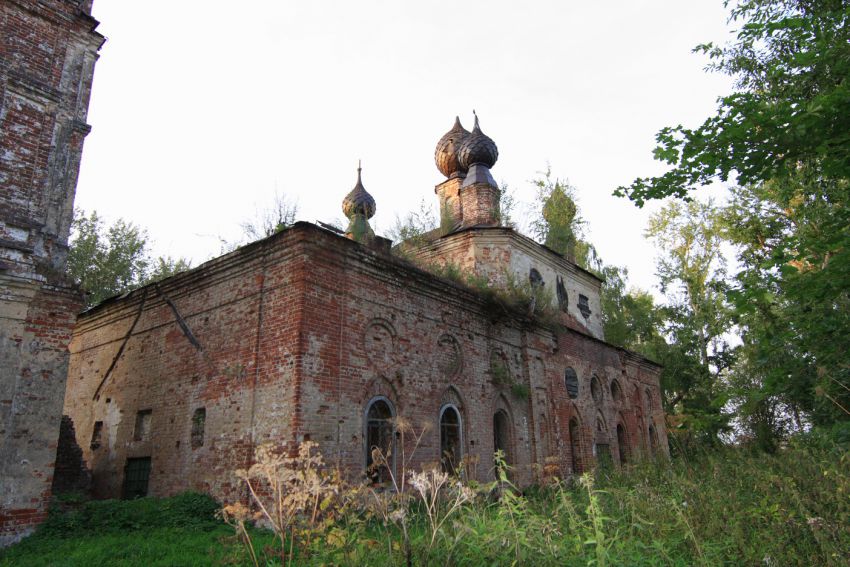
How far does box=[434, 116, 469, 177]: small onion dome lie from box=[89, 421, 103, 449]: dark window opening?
42.5ft

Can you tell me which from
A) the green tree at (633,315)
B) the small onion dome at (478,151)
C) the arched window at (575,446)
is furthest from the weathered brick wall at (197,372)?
the green tree at (633,315)

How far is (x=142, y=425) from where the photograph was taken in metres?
11.8

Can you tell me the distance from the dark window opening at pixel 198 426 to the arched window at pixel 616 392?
45.0 ft

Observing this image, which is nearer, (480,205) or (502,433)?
(502,433)

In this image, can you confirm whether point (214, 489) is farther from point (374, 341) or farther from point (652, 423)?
point (652, 423)

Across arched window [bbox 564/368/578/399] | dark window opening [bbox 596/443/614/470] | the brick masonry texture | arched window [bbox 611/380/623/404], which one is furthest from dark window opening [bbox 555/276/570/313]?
dark window opening [bbox 596/443/614/470]

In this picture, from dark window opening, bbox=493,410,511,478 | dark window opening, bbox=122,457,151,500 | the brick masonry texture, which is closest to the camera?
the brick masonry texture

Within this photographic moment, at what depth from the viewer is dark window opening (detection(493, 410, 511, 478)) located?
13430 millimetres

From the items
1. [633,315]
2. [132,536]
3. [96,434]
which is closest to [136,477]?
[96,434]

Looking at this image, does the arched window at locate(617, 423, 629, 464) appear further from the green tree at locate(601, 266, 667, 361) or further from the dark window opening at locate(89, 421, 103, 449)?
the dark window opening at locate(89, 421, 103, 449)

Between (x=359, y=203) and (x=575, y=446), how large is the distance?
10596 millimetres

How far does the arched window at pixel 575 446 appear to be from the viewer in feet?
52.8

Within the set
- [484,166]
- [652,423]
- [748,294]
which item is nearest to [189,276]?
[748,294]

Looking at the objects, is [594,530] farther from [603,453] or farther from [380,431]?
[603,453]
